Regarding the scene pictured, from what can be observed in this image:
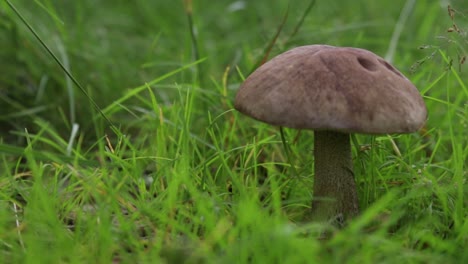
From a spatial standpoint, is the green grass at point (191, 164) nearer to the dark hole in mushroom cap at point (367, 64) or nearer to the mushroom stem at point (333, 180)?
the mushroom stem at point (333, 180)

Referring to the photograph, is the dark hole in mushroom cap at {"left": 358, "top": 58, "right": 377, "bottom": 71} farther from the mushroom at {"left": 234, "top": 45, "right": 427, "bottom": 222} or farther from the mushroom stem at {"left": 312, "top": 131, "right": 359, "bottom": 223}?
the mushroom stem at {"left": 312, "top": 131, "right": 359, "bottom": 223}

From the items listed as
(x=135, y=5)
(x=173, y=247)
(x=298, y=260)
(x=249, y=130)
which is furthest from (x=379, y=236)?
(x=135, y=5)

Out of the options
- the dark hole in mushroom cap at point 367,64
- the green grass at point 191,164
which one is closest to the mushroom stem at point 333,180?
the green grass at point 191,164

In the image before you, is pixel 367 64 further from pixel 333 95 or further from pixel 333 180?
pixel 333 180

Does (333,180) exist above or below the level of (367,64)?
below

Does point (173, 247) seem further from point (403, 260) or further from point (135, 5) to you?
point (135, 5)

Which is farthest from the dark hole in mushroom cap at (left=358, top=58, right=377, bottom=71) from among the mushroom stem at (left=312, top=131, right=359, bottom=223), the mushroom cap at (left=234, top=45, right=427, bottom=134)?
the mushroom stem at (left=312, top=131, right=359, bottom=223)

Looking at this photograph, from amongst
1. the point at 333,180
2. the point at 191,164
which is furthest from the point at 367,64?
the point at 191,164
